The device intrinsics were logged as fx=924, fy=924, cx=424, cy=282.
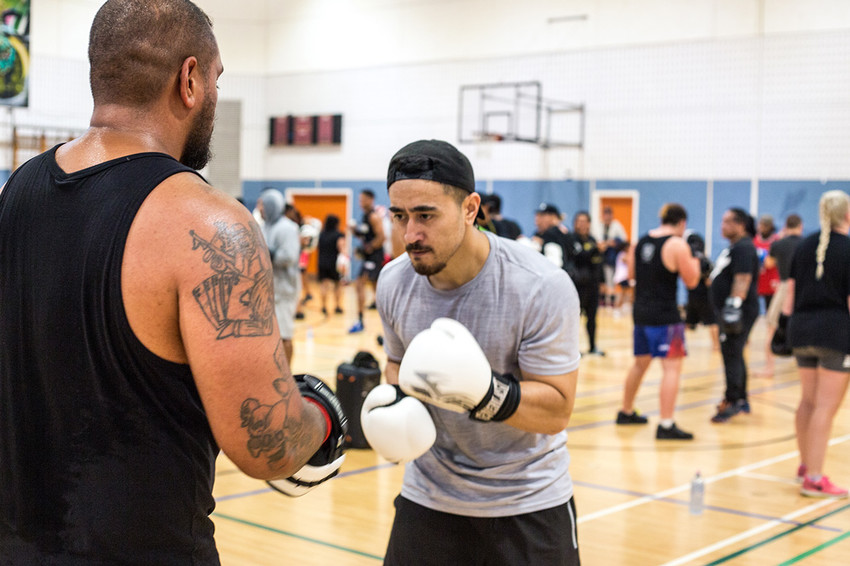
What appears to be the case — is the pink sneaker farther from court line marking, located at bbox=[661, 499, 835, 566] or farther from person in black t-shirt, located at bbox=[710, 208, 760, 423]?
person in black t-shirt, located at bbox=[710, 208, 760, 423]

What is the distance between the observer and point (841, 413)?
9070mm

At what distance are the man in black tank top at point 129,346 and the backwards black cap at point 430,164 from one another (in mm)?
1000

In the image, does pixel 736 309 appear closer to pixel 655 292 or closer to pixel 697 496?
pixel 655 292

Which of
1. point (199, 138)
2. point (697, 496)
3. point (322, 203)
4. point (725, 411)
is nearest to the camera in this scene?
point (199, 138)

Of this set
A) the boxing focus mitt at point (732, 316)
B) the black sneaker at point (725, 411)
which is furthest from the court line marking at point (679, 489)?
the boxing focus mitt at point (732, 316)

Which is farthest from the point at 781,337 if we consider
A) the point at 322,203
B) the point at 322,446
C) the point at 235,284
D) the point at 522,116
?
the point at 322,203

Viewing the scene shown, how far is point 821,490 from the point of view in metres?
5.92

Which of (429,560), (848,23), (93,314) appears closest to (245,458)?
(93,314)

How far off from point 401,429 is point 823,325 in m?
4.03

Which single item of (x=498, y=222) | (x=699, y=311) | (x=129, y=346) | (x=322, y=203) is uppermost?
Answer: (x=322, y=203)

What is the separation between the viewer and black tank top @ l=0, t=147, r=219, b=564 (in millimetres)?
1588

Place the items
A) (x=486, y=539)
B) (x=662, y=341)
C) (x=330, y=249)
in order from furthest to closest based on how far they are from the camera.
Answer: (x=330, y=249), (x=662, y=341), (x=486, y=539)

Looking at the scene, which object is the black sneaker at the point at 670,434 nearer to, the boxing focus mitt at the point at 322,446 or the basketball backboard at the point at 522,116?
the boxing focus mitt at the point at 322,446

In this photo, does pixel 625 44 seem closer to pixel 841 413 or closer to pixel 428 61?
pixel 428 61
